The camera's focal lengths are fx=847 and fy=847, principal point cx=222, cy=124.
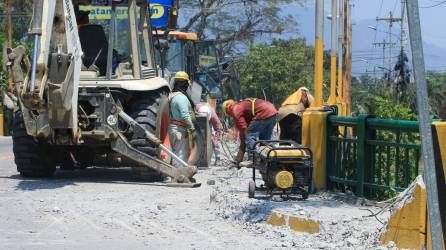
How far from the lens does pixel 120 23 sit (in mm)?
13594

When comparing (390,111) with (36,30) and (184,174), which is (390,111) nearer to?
(184,174)

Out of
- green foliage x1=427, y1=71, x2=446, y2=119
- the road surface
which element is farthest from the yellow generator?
green foliage x1=427, y1=71, x2=446, y2=119

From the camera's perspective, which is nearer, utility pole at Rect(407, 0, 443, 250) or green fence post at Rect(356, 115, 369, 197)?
utility pole at Rect(407, 0, 443, 250)

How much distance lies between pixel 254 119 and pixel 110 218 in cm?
586

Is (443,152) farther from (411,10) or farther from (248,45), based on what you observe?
(248,45)

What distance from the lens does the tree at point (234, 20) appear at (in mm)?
48750

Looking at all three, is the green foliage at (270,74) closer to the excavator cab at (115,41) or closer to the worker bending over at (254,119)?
the worker bending over at (254,119)

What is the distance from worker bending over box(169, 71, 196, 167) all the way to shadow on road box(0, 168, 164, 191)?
95 cm

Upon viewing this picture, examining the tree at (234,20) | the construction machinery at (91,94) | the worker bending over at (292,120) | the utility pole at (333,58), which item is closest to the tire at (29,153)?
the construction machinery at (91,94)

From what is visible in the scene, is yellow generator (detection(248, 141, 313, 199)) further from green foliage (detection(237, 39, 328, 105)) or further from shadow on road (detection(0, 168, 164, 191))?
green foliage (detection(237, 39, 328, 105))

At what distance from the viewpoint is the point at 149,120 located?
1309 cm

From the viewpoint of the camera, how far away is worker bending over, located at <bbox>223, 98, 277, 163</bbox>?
50.1 feet

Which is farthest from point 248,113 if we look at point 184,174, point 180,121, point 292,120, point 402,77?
point 402,77

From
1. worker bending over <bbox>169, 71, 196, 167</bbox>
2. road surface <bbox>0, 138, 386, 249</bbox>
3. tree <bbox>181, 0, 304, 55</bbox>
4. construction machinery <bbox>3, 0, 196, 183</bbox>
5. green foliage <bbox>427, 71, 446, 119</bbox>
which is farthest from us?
tree <bbox>181, 0, 304, 55</bbox>
